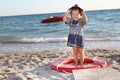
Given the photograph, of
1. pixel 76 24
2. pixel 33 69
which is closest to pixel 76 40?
pixel 76 24

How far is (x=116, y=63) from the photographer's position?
7012 mm

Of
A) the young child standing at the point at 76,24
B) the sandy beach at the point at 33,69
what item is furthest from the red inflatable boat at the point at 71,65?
the young child standing at the point at 76,24

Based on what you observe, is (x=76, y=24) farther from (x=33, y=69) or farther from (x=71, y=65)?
(x=33, y=69)

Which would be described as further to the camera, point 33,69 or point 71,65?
point 33,69

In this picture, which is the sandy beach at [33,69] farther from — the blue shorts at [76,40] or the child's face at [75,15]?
the child's face at [75,15]

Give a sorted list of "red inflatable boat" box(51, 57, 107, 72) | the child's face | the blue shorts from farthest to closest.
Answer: "red inflatable boat" box(51, 57, 107, 72) → the blue shorts → the child's face

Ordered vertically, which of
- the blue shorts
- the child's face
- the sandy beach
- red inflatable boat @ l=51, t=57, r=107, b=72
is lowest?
the sandy beach

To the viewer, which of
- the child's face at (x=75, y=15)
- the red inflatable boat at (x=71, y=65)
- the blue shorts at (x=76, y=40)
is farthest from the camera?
the red inflatable boat at (x=71, y=65)

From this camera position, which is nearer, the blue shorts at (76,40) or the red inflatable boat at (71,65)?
the blue shorts at (76,40)

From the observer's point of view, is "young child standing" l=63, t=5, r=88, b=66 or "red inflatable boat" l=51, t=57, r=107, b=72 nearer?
"young child standing" l=63, t=5, r=88, b=66

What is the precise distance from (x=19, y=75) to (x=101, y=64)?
6.29 ft

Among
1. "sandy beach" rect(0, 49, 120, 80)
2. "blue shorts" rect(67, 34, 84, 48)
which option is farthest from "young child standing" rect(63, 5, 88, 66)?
"sandy beach" rect(0, 49, 120, 80)

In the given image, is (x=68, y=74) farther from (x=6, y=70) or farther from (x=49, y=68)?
(x=6, y=70)

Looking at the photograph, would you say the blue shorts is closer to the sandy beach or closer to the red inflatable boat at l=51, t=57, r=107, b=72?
the red inflatable boat at l=51, t=57, r=107, b=72
